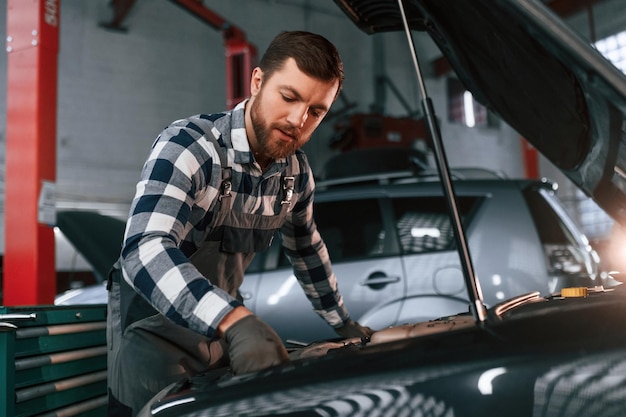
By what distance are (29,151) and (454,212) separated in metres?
3.20

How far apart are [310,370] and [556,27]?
0.52 metres

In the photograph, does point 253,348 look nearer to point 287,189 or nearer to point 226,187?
point 226,187

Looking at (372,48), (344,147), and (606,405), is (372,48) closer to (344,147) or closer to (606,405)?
(344,147)

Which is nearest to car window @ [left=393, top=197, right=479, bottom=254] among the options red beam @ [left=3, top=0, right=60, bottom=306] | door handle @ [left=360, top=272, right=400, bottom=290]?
door handle @ [left=360, top=272, right=400, bottom=290]

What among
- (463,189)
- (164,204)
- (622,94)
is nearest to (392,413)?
(622,94)

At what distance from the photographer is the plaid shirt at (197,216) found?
94 cm

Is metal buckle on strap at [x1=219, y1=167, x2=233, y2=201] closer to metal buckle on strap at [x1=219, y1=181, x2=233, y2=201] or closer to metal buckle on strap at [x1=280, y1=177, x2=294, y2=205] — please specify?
Answer: metal buckle on strap at [x1=219, y1=181, x2=233, y2=201]

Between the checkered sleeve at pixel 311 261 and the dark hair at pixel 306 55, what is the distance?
379mm

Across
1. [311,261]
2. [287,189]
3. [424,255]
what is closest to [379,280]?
[424,255]

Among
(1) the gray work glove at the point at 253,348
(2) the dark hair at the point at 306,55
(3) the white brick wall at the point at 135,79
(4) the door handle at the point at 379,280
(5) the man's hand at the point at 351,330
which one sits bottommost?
(4) the door handle at the point at 379,280

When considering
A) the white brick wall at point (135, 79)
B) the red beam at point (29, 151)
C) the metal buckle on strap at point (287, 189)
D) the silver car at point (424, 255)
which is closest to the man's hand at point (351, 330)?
the metal buckle on strap at point (287, 189)

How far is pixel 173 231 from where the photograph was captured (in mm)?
1052

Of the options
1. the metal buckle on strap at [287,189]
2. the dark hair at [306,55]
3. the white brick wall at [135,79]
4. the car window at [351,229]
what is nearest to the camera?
the dark hair at [306,55]

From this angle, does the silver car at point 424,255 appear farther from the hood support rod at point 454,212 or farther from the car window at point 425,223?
the hood support rod at point 454,212
